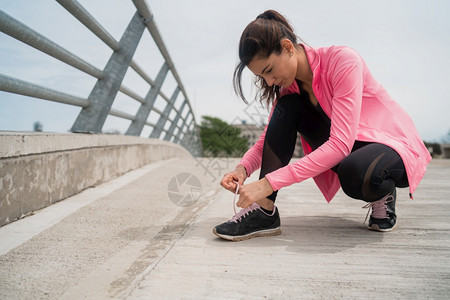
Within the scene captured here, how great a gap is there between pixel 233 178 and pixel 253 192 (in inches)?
10.2

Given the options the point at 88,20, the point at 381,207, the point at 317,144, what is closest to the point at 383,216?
the point at 381,207

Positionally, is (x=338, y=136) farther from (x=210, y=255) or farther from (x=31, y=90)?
(x=31, y=90)

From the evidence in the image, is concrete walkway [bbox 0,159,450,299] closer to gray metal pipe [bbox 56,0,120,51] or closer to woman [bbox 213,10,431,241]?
woman [bbox 213,10,431,241]

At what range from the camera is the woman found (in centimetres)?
154

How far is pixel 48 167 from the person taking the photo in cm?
209

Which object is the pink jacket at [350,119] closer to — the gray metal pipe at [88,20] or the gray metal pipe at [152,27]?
the gray metal pipe at [88,20]

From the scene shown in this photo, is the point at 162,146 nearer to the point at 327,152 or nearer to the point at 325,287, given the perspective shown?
the point at 327,152

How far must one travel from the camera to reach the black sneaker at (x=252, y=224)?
5.48 feet

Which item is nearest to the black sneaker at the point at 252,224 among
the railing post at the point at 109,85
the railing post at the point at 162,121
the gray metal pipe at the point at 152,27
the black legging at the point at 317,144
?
the black legging at the point at 317,144

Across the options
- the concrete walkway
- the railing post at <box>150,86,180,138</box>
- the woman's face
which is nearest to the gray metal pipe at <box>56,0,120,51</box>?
the concrete walkway

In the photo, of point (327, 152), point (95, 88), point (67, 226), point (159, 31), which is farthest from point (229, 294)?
point (159, 31)

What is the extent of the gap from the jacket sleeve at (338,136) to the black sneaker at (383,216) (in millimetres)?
417

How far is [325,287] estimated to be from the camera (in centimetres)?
113

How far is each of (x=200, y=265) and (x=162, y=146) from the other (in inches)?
186
